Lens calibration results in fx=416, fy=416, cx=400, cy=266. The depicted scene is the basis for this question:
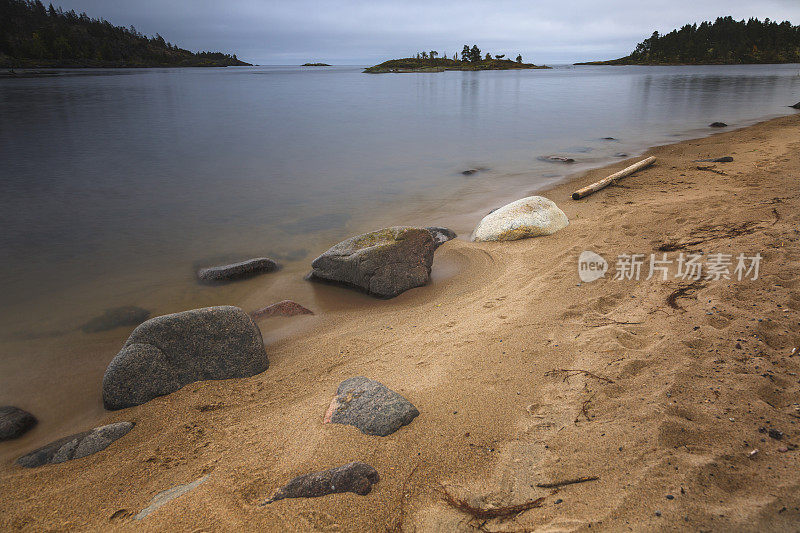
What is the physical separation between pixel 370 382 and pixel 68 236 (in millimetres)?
9312

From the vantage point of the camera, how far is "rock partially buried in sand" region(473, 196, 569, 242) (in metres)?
7.16

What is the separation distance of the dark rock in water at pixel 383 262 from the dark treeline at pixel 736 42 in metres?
146

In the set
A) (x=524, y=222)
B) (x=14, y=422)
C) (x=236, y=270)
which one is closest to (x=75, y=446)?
(x=14, y=422)

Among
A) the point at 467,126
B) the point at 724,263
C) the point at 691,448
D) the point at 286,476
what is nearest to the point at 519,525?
the point at 691,448

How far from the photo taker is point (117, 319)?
593 cm

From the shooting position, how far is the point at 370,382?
3.38 meters

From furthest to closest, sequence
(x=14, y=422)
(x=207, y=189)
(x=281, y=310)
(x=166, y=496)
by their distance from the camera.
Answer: (x=207, y=189), (x=281, y=310), (x=14, y=422), (x=166, y=496)

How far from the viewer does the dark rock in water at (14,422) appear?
3818 millimetres

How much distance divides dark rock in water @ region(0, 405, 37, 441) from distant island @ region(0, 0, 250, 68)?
110m

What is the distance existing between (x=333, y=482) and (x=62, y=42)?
128 meters

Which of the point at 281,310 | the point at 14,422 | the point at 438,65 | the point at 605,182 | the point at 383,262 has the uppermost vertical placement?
the point at 438,65

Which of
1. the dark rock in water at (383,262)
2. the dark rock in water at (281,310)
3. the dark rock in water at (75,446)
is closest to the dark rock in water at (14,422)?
the dark rock in water at (75,446)

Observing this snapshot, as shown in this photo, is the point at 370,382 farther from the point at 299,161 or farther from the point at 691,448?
the point at 299,161

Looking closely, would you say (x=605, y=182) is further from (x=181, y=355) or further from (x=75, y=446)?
(x=75, y=446)
